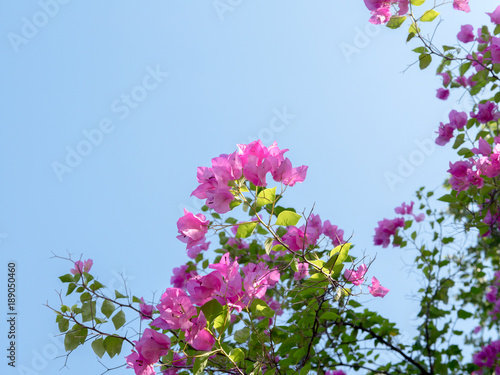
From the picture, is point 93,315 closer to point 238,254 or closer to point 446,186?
point 238,254

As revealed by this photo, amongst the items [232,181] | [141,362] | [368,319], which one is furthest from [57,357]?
[368,319]

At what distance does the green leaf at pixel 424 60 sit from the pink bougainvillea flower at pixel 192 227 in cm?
167

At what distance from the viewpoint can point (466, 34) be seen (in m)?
2.62

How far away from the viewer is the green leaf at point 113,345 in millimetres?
1491

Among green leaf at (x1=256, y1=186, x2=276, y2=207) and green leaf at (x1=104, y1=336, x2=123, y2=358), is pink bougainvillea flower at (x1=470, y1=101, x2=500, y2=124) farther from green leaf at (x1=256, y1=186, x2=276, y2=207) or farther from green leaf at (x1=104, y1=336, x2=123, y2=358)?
green leaf at (x1=104, y1=336, x2=123, y2=358)

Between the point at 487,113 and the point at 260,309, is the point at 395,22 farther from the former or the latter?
the point at 260,309

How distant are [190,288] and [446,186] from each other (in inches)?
153

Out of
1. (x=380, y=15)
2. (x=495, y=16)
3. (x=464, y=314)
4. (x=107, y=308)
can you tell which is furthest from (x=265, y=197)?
(x=464, y=314)

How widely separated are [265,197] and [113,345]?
82cm

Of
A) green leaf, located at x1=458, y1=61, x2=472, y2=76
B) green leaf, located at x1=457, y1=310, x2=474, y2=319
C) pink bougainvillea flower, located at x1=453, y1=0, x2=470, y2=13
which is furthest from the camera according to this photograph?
green leaf, located at x1=457, y1=310, x2=474, y2=319

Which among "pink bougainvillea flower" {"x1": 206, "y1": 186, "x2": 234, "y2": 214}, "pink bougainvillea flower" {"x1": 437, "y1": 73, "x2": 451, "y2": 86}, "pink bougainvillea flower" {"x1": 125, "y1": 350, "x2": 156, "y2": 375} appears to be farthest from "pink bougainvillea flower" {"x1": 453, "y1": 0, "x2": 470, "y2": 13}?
"pink bougainvillea flower" {"x1": 125, "y1": 350, "x2": 156, "y2": 375}

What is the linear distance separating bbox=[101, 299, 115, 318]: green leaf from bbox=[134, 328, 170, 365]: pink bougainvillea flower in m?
0.54

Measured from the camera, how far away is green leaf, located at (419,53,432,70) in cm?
225

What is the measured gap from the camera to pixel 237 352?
3.84 feet
